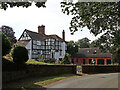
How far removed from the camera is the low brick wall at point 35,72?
497 inches

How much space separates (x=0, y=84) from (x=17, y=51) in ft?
13.5

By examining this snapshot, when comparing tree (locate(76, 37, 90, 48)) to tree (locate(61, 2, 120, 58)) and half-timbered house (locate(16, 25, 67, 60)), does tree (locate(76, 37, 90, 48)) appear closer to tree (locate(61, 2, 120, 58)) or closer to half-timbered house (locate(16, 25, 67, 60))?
half-timbered house (locate(16, 25, 67, 60))

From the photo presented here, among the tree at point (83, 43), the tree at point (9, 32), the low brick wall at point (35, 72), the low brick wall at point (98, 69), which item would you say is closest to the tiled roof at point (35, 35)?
the tree at point (9, 32)

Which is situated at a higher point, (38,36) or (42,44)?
(38,36)

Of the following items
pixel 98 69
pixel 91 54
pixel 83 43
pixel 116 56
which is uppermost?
pixel 83 43

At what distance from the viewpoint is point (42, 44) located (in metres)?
47.5

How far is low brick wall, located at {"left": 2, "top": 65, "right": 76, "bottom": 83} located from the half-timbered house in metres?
22.6

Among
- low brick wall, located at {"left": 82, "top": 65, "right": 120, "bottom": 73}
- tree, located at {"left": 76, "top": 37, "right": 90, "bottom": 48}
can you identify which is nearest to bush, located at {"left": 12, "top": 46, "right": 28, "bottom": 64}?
low brick wall, located at {"left": 82, "top": 65, "right": 120, "bottom": 73}

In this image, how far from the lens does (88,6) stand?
11961 millimetres

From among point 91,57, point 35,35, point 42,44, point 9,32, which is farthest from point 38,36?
point 91,57

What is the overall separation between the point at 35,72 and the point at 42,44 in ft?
103

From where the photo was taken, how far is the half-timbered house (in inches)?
1716

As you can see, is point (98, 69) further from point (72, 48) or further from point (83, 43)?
point (83, 43)

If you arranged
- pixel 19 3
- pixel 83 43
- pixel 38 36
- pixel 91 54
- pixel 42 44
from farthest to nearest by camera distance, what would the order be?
pixel 83 43 → pixel 91 54 → pixel 42 44 → pixel 38 36 → pixel 19 3
